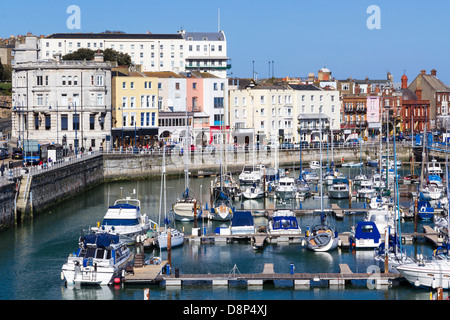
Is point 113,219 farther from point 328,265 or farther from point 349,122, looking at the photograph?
point 349,122

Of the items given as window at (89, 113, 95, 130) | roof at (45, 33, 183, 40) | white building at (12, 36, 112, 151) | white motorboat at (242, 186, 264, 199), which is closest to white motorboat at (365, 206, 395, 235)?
white motorboat at (242, 186, 264, 199)

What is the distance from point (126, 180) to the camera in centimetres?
8250

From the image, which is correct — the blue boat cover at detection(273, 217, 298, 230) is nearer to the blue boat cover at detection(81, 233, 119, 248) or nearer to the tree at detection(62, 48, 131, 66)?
the blue boat cover at detection(81, 233, 119, 248)

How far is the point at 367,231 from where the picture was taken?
46375 mm

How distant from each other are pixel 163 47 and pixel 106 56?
42.6 feet

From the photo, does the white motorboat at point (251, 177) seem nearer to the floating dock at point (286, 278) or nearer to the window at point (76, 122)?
the window at point (76, 122)

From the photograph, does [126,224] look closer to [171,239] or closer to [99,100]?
[171,239]

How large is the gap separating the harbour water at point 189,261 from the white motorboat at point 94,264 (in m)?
0.52

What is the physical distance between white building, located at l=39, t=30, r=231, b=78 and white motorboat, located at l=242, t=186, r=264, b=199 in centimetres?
6193

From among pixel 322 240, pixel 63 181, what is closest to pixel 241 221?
pixel 322 240

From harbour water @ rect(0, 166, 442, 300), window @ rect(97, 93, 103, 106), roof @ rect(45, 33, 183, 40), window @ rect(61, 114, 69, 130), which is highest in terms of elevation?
roof @ rect(45, 33, 183, 40)

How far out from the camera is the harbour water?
119 ft

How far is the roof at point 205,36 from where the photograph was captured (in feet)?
428
